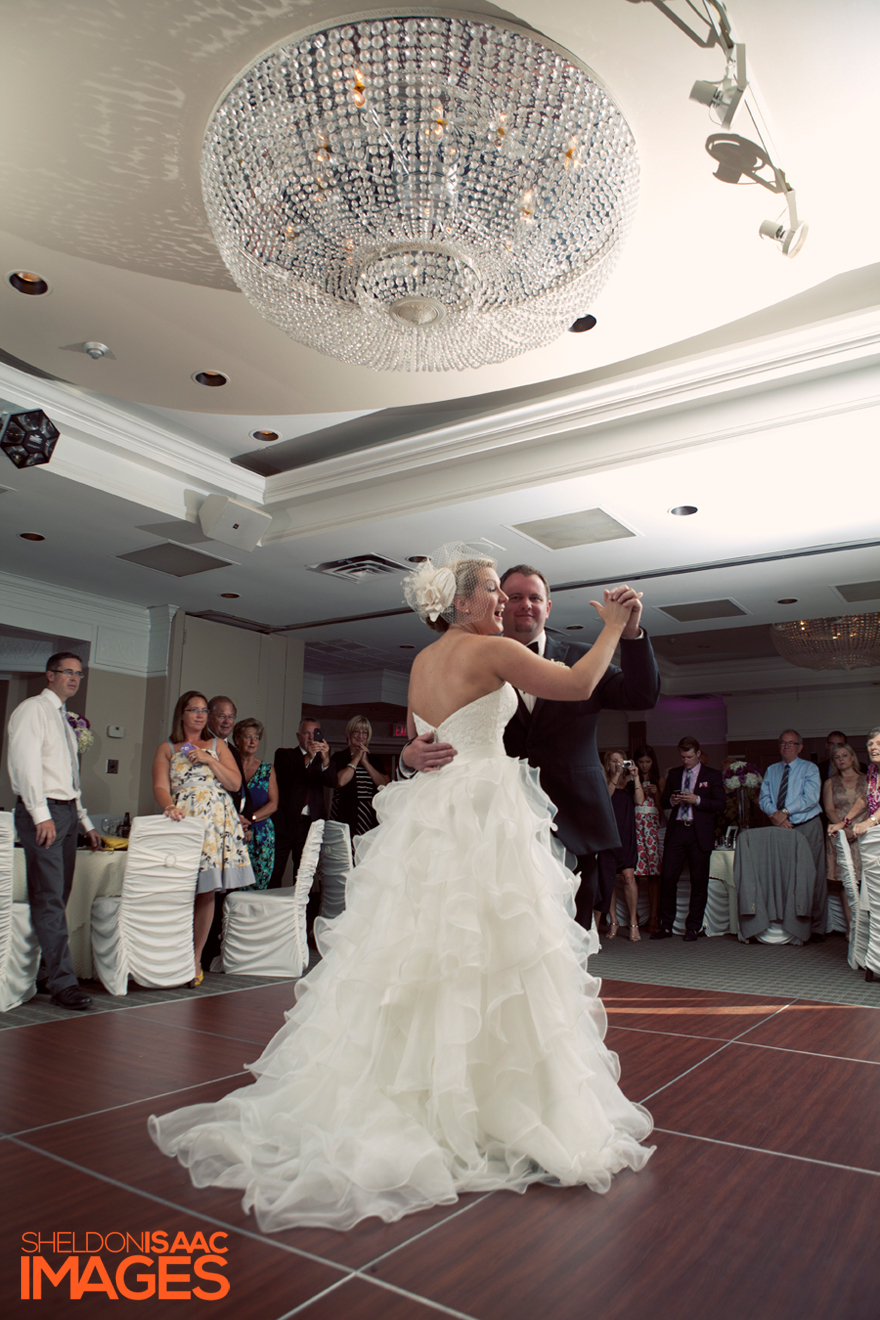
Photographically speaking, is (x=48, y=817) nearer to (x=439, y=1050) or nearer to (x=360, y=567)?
(x=439, y=1050)

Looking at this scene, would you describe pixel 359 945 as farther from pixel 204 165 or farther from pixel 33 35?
pixel 33 35

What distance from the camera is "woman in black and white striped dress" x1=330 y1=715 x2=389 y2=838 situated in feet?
20.2

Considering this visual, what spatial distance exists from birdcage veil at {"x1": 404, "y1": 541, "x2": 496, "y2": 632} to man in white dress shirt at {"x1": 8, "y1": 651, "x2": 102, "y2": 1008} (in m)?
2.29

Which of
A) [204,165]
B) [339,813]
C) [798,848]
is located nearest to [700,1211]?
[204,165]

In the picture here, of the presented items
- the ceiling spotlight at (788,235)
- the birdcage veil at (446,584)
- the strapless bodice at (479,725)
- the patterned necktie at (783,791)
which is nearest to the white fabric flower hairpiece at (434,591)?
the birdcage veil at (446,584)

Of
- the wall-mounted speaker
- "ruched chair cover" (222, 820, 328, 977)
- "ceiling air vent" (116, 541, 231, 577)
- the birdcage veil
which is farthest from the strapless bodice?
"ceiling air vent" (116, 541, 231, 577)

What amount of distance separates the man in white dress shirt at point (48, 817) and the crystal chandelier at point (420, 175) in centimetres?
223

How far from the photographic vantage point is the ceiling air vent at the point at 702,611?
750cm

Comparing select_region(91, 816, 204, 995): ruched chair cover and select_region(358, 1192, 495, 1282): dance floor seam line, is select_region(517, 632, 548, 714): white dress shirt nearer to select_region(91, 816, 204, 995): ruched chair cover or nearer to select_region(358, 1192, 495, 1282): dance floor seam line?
select_region(358, 1192, 495, 1282): dance floor seam line

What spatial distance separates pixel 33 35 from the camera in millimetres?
2215

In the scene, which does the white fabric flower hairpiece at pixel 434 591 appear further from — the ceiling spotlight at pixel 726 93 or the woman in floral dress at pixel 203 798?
the woman in floral dress at pixel 203 798

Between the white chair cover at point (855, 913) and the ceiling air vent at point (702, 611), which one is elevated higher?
the ceiling air vent at point (702, 611)

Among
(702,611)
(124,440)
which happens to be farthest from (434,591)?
(702,611)

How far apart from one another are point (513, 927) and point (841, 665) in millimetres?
6949
